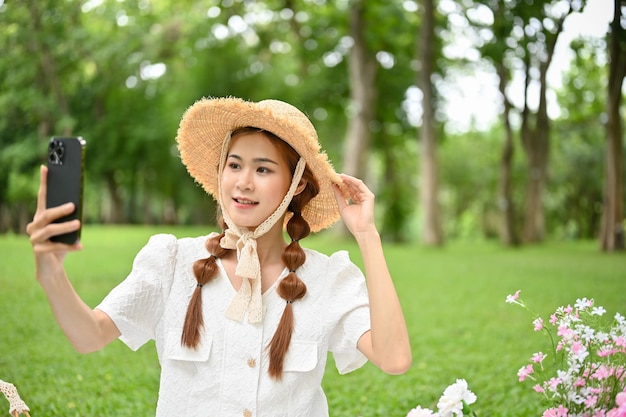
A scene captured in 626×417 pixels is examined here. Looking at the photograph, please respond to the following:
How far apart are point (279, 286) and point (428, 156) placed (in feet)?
45.7

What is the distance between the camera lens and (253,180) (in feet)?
7.03

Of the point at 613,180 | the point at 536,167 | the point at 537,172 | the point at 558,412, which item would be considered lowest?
the point at 558,412

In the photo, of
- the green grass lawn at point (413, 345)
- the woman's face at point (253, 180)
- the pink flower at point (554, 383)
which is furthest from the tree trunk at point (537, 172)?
the pink flower at point (554, 383)

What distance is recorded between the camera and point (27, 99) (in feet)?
43.6

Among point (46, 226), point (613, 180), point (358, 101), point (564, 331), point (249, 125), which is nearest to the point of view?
point (46, 226)

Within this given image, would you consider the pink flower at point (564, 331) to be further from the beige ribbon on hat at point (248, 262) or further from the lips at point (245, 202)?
the lips at point (245, 202)

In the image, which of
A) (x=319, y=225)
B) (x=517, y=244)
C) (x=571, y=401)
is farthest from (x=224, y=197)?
(x=517, y=244)

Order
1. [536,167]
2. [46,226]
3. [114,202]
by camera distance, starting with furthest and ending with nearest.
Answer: [114,202] → [536,167] → [46,226]

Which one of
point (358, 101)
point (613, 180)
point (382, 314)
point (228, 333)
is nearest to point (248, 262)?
point (228, 333)

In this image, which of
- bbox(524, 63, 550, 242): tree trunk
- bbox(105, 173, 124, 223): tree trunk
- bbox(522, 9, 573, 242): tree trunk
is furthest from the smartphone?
bbox(105, 173, 124, 223): tree trunk

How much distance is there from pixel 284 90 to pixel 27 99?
10030 millimetres

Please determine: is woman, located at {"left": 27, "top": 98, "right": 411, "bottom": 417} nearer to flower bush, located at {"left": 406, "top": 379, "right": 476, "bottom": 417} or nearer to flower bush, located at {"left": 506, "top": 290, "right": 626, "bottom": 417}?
flower bush, located at {"left": 406, "top": 379, "right": 476, "bottom": 417}

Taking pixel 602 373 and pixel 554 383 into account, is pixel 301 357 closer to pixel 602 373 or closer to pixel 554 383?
pixel 554 383

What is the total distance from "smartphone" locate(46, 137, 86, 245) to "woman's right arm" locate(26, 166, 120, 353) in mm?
14
